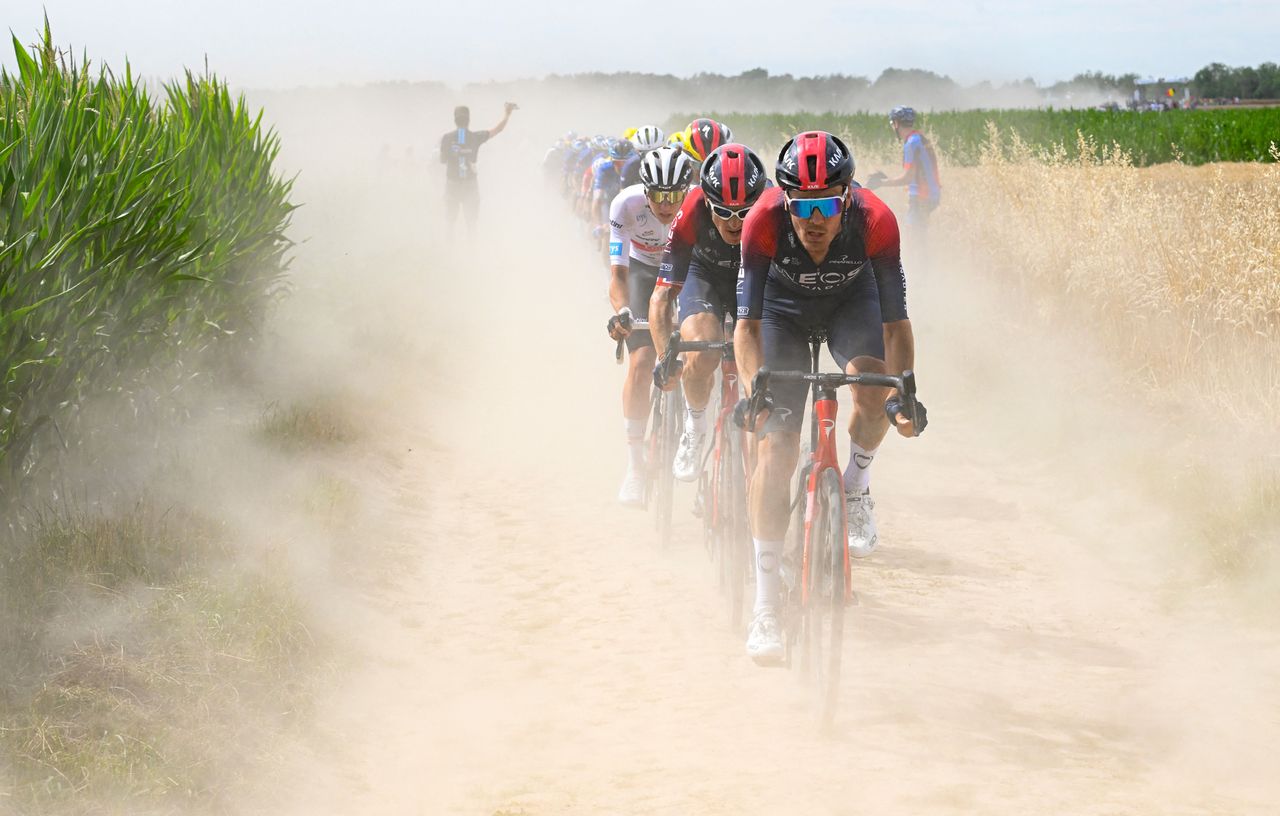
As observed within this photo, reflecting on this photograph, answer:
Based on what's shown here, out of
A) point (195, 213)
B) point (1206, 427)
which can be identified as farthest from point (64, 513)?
point (1206, 427)

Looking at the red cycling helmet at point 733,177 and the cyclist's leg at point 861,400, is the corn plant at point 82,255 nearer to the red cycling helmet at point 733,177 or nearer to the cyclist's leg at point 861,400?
the red cycling helmet at point 733,177

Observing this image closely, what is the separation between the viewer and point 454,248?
28219mm

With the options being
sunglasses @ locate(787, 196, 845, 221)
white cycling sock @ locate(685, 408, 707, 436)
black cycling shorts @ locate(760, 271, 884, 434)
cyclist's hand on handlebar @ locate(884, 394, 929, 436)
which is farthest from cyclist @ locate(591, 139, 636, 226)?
cyclist's hand on handlebar @ locate(884, 394, 929, 436)

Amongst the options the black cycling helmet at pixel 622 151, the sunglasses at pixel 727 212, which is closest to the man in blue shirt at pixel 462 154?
the black cycling helmet at pixel 622 151

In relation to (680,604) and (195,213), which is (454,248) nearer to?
(195,213)

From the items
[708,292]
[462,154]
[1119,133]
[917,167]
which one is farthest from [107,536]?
[1119,133]

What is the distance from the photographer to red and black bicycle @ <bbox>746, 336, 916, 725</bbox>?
570cm

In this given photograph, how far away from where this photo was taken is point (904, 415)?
5.63 m

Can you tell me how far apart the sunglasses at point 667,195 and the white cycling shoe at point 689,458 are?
1.45 m

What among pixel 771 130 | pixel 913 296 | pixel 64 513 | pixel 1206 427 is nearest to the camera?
pixel 64 513

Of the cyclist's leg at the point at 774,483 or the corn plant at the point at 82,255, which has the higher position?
the corn plant at the point at 82,255

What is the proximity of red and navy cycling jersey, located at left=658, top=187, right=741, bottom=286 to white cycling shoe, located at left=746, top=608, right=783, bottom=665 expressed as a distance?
2.52m

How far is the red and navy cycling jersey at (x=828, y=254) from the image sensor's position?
6102 mm

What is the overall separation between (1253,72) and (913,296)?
129524 mm
